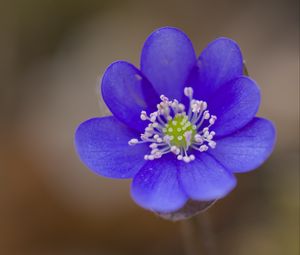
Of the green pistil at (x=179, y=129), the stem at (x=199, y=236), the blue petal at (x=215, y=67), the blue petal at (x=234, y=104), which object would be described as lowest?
the stem at (x=199, y=236)

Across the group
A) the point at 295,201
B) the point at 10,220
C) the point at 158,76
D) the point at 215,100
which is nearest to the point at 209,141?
the point at 215,100

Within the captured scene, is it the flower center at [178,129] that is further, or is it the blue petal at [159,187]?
the flower center at [178,129]

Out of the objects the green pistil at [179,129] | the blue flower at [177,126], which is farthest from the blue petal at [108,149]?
the green pistil at [179,129]

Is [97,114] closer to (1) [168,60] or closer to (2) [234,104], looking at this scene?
(1) [168,60]

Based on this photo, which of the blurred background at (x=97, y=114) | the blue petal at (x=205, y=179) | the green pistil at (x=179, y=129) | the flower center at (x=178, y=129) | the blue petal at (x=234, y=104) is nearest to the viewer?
the blue petal at (x=205, y=179)

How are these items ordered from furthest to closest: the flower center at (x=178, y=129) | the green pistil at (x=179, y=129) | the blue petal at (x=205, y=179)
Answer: the green pistil at (x=179, y=129) → the flower center at (x=178, y=129) → the blue petal at (x=205, y=179)

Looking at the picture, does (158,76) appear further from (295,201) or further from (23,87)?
(23,87)

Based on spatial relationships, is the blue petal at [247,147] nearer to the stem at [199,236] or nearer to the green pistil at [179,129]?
the green pistil at [179,129]

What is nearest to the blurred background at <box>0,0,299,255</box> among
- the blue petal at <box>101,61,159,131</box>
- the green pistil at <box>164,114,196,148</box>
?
the green pistil at <box>164,114,196,148</box>
